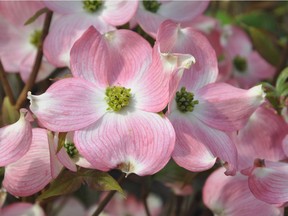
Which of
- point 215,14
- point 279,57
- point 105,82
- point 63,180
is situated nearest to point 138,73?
point 105,82

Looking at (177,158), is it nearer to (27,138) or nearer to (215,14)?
(27,138)

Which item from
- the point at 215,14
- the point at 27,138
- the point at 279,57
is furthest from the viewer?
the point at 215,14

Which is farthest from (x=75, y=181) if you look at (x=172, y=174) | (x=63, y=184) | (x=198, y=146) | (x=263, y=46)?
(x=263, y=46)

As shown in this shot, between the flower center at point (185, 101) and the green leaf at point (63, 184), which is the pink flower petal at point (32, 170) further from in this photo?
the flower center at point (185, 101)

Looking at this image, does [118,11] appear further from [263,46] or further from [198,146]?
[263,46]

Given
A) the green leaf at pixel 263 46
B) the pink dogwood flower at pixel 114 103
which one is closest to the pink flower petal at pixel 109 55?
the pink dogwood flower at pixel 114 103
